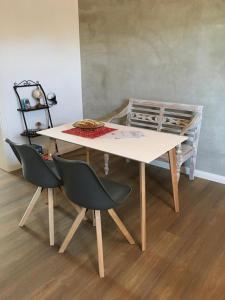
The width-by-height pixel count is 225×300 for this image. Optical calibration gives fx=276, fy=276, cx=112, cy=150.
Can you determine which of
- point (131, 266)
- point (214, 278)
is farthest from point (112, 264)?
point (214, 278)

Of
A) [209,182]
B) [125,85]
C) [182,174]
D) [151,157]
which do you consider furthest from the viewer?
[125,85]

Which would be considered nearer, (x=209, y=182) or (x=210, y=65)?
(x=210, y=65)

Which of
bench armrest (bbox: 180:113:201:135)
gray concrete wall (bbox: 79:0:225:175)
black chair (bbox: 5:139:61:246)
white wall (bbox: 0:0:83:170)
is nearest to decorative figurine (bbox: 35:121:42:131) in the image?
white wall (bbox: 0:0:83:170)

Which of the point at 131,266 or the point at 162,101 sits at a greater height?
the point at 162,101

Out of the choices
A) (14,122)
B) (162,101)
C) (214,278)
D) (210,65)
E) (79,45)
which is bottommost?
(214,278)

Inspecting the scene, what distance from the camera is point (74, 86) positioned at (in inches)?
161

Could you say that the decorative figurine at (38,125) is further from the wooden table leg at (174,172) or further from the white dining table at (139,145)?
the wooden table leg at (174,172)

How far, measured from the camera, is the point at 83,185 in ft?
5.69

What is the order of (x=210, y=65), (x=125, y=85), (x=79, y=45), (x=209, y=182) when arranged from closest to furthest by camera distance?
(x=210, y=65) < (x=209, y=182) < (x=125, y=85) < (x=79, y=45)

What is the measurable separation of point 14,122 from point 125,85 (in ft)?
4.89

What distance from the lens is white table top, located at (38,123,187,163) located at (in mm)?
1964

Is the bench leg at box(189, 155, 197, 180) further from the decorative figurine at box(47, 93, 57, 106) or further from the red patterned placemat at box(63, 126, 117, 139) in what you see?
the decorative figurine at box(47, 93, 57, 106)

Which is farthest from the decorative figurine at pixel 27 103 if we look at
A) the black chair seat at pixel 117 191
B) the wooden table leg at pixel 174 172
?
the wooden table leg at pixel 174 172

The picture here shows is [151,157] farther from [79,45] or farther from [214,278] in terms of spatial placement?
[79,45]
